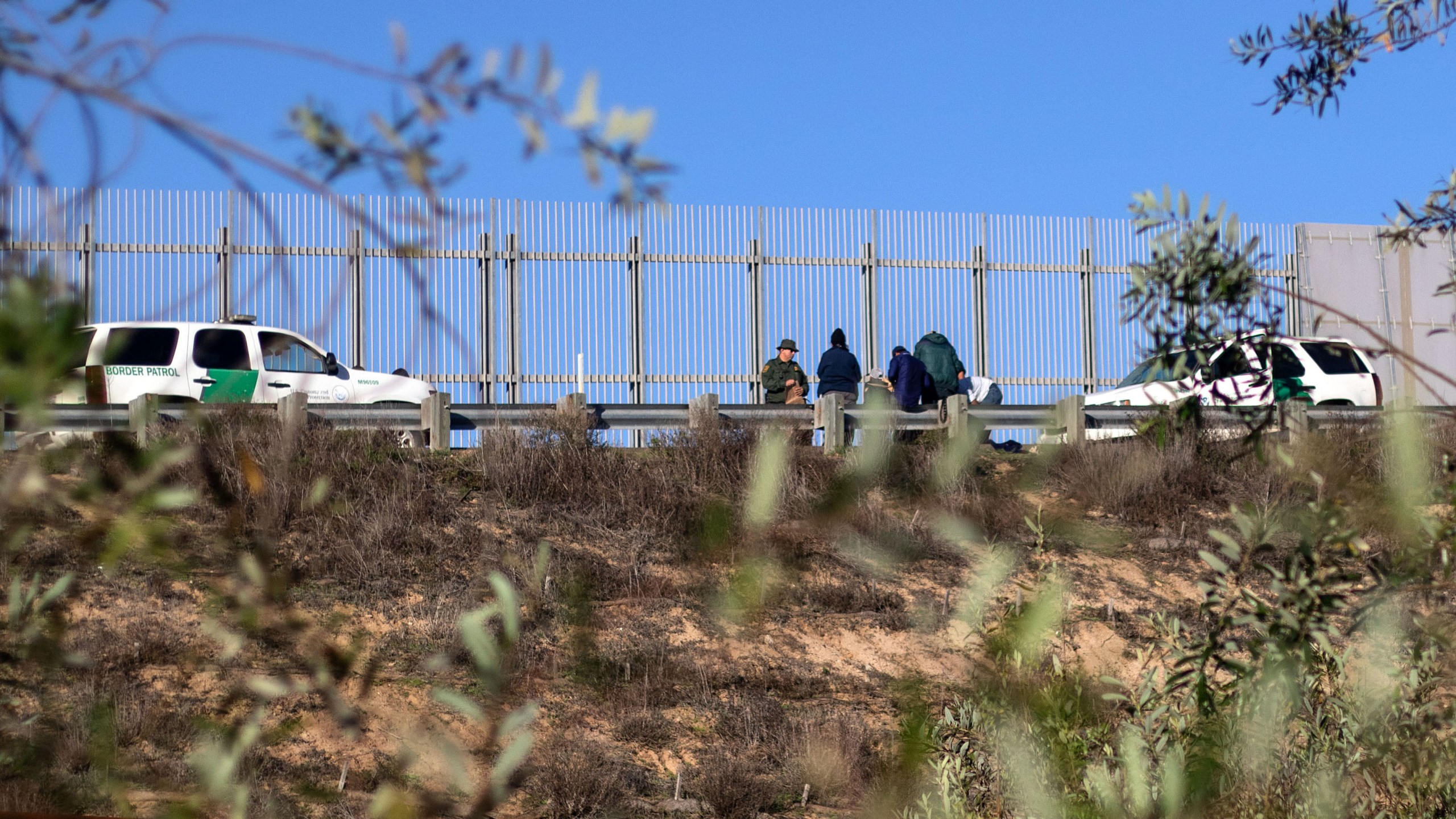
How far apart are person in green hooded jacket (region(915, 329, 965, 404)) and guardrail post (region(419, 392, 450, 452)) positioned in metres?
5.26

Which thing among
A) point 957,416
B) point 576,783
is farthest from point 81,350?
point 957,416

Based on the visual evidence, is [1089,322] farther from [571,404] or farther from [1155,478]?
[571,404]

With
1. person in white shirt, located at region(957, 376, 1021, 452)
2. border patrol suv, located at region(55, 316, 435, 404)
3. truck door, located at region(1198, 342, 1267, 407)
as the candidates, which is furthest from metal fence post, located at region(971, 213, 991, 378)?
truck door, located at region(1198, 342, 1267, 407)

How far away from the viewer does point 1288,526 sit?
12.2 meters

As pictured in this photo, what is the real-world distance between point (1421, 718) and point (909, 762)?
422 cm

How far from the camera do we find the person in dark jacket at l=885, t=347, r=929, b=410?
14695 mm

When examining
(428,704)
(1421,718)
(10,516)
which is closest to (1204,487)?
(428,704)

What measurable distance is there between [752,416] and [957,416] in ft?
7.14

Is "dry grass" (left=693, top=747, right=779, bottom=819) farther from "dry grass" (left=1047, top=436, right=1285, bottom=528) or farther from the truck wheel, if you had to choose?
"dry grass" (left=1047, top=436, right=1285, bottom=528)

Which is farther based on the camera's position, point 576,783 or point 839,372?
point 839,372

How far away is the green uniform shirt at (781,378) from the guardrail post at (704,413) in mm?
1807

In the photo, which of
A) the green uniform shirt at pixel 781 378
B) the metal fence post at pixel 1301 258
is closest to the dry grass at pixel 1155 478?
the green uniform shirt at pixel 781 378

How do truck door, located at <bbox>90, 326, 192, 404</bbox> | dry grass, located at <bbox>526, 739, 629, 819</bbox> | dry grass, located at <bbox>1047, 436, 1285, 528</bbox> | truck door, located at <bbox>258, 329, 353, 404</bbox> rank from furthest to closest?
truck door, located at <bbox>258, 329, 353, 404</bbox>, truck door, located at <bbox>90, 326, 192, 404</bbox>, dry grass, located at <bbox>1047, 436, 1285, 528</bbox>, dry grass, located at <bbox>526, 739, 629, 819</bbox>

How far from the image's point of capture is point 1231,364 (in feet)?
10.8
